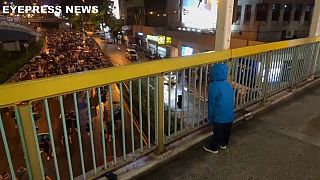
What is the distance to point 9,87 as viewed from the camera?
196 centimetres

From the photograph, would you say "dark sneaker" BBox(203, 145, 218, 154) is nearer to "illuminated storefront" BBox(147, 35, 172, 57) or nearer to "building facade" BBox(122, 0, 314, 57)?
"building facade" BBox(122, 0, 314, 57)

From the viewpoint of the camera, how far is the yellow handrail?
2.01 metres

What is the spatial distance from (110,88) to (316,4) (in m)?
6.68

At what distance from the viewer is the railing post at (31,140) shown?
2.11 meters

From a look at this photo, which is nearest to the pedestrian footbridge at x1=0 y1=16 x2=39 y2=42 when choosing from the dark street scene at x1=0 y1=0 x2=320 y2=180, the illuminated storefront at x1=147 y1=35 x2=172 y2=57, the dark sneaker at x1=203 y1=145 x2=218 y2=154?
the illuminated storefront at x1=147 y1=35 x2=172 y2=57

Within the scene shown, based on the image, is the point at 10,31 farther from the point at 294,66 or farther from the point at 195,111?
the point at 195,111

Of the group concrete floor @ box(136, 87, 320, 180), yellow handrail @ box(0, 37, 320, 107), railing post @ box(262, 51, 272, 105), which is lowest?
concrete floor @ box(136, 87, 320, 180)

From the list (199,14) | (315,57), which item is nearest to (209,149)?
(315,57)

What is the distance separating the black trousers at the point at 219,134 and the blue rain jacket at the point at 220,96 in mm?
70

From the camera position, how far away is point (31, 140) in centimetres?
220

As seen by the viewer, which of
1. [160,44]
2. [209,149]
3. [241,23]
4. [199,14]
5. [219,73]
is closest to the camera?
[219,73]

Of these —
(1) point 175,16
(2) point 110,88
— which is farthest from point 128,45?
(2) point 110,88

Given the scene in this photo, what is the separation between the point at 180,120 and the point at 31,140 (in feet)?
6.90

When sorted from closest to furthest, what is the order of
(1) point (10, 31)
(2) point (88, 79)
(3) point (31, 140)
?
(3) point (31, 140) → (2) point (88, 79) → (1) point (10, 31)
